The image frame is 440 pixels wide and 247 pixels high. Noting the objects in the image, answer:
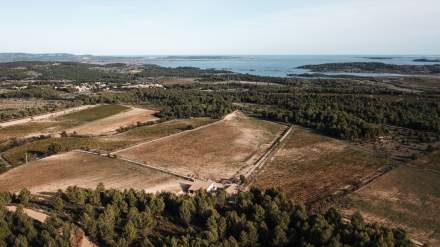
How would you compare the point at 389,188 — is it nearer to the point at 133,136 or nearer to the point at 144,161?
the point at 144,161

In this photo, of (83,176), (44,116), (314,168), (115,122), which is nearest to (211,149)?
(314,168)

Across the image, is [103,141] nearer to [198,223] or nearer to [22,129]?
[22,129]

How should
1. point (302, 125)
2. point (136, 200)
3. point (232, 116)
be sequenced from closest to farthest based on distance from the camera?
point (136, 200)
point (302, 125)
point (232, 116)

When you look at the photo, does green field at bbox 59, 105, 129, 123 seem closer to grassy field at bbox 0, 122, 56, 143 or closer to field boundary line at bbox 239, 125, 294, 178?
grassy field at bbox 0, 122, 56, 143

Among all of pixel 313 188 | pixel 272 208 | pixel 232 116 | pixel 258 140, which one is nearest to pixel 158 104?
pixel 232 116

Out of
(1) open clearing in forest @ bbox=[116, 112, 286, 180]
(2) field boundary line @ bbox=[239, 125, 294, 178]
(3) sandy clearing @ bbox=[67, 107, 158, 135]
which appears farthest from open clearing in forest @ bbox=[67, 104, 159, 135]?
A: (2) field boundary line @ bbox=[239, 125, 294, 178]

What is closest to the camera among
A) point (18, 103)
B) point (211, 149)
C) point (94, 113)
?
point (211, 149)
